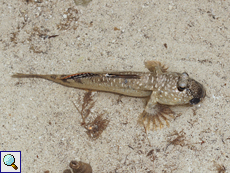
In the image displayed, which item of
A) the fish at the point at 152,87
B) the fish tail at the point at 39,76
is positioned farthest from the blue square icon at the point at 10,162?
the fish at the point at 152,87

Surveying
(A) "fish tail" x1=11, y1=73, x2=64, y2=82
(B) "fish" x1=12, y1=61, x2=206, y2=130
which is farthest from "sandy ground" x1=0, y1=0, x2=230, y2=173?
(B) "fish" x1=12, y1=61, x2=206, y2=130

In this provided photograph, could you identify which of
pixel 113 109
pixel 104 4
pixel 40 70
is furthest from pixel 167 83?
pixel 40 70

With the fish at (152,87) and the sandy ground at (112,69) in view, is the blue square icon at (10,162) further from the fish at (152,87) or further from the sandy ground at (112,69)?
the fish at (152,87)

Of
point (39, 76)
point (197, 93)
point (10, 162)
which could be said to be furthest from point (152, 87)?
point (10, 162)

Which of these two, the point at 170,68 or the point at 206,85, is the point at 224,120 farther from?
the point at 170,68

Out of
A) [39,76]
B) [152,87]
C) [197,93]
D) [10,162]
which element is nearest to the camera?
[197,93]

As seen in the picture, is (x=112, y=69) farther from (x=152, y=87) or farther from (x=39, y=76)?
(x=39, y=76)
